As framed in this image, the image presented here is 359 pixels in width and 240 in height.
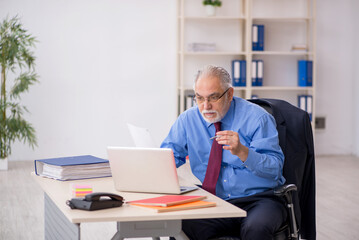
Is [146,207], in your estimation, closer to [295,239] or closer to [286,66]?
[295,239]

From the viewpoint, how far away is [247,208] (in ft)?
8.29

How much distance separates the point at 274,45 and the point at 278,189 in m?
4.98

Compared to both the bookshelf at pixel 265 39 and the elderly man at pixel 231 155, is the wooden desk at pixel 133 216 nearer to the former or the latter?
the elderly man at pixel 231 155

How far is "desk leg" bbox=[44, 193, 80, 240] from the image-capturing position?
6.69 ft

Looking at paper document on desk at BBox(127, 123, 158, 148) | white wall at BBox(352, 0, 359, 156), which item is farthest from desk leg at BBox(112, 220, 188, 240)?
white wall at BBox(352, 0, 359, 156)

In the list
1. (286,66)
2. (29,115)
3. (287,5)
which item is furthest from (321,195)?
(29,115)

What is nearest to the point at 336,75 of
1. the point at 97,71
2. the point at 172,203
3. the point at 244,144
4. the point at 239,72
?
the point at 239,72

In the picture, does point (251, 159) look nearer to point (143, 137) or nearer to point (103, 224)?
point (143, 137)

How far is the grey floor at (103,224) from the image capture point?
3.88 metres

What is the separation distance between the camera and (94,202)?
1952 mm

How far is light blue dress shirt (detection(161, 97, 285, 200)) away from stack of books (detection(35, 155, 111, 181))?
35 cm

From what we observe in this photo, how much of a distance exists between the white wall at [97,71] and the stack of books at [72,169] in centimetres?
417

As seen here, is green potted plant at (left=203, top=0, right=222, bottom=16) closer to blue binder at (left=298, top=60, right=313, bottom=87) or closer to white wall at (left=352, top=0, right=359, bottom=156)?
blue binder at (left=298, top=60, right=313, bottom=87)

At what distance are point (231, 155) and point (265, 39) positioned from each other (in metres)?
4.82
